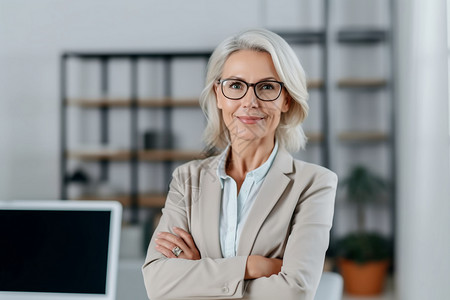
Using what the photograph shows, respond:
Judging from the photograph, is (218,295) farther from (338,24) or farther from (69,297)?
(338,24)

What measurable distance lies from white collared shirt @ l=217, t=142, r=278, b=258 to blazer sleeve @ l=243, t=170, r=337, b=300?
11cm

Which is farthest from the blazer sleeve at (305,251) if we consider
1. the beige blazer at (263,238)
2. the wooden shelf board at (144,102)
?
the wooden shelf board at (144,102)

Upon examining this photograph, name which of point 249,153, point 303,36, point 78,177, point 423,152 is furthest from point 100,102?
point 249,153

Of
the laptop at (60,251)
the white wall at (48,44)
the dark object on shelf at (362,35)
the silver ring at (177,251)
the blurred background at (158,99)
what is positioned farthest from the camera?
the white wall at (48,44)

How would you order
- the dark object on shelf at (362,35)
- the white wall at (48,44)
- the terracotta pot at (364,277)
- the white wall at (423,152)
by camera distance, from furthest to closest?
1. the white wall at (48,44)
2. the dark object on shelf at (362,35)
3. the terracotta pot at (364,277)
4. the white wall at (423,152)

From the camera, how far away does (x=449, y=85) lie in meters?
1.83

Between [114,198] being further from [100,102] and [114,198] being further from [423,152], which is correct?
[423,152]

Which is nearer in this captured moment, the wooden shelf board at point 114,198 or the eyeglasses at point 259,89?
the eyeglasses at point 259,89

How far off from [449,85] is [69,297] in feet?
5.03

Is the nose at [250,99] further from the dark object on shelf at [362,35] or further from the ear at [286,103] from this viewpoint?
the dark object on shelf at [362,35]

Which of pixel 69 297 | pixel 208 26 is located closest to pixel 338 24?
pixel 208 26

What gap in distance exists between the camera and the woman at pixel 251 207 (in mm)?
1126

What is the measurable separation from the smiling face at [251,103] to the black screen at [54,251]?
0.49 metres

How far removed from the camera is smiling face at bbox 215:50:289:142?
1.16 meters
